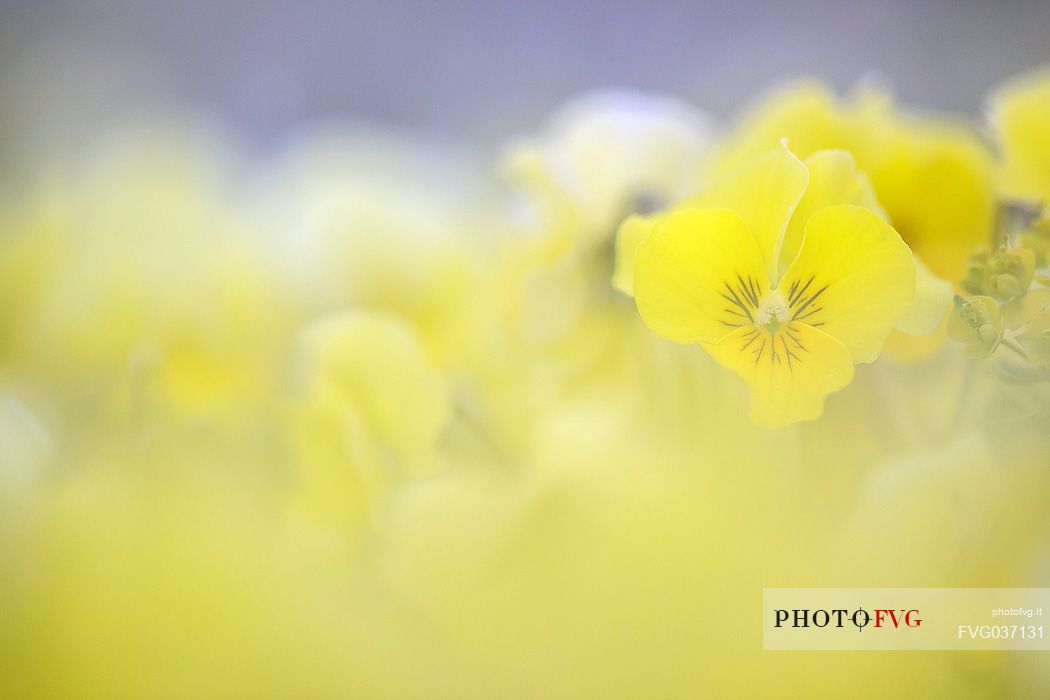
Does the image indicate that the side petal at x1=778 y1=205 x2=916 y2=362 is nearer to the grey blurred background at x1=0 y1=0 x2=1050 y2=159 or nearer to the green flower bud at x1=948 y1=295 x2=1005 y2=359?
the green flower bud at x1=948 y1=295 x2=1005 y2=359

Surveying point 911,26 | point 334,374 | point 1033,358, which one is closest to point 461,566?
point 334,374

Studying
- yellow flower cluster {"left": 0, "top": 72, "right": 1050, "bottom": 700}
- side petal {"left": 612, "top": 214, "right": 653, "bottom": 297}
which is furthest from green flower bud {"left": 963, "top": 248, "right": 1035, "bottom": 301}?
side petal {"left": 612, "top": 214, "right": 653, "bottom": 297}

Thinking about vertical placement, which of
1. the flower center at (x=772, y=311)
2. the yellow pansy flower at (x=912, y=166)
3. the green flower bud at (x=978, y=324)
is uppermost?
the yellow pansy flower at (x=912, y=166)

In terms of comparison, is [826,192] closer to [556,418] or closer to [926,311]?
[926,311]

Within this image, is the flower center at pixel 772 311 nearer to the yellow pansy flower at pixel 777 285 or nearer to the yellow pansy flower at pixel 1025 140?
the yellow pansy flower at pixel 777 285

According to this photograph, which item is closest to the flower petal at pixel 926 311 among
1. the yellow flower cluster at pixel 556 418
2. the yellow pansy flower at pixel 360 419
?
the yellow flower cluster at pixel 556 418

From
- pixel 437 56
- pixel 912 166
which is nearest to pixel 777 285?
pixel 912 166

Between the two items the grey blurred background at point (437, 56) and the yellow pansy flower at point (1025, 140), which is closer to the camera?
the yellow pansy flower at point (1025, 140)
